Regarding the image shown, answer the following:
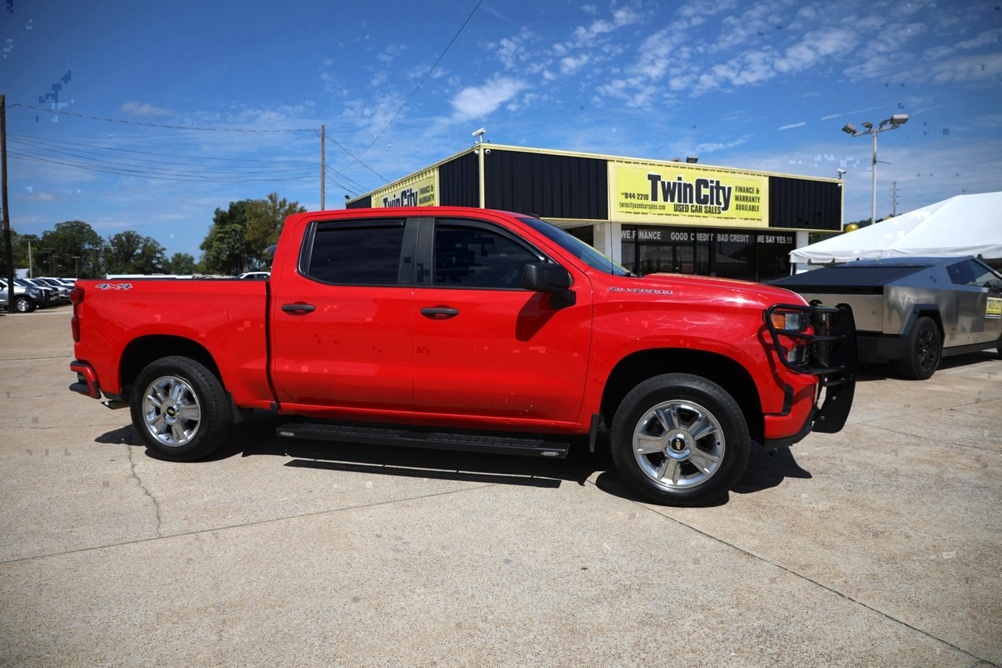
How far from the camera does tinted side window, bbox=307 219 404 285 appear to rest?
4.58 m

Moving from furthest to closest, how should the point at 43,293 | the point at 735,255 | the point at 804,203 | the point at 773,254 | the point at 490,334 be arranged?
the point at 43,293, the point at 773,254, the point at 804,203, the point at 735,255, the point at 490,334

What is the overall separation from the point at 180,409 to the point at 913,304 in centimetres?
813

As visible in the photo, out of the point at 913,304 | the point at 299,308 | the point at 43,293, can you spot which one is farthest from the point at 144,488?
the point at 43,293

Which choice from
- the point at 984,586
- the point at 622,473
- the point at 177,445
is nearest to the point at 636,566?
Answer: the point at 622,473

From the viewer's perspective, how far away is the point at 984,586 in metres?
2.98

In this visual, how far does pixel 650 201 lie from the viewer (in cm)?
2020

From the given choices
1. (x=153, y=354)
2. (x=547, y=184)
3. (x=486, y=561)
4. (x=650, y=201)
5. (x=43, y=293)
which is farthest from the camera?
(x=43, y=293)

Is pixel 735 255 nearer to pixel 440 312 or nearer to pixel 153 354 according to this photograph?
pixel 440 312

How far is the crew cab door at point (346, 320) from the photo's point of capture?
4.43 meters

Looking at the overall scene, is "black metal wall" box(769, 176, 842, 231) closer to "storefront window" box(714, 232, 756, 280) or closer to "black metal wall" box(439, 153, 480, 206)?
"storefront window" box(714, 232, 756, 280)

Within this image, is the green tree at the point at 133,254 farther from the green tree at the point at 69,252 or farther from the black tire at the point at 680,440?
the black tire at the point at 680,440

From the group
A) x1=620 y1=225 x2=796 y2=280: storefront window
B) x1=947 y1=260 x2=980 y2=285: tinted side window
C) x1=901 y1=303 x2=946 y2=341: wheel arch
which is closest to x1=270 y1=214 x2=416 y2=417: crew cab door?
x1=901 y1=303 x2=946 y2=341: wheel arch

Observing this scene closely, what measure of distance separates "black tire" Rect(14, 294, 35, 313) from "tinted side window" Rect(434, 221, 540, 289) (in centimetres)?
3364

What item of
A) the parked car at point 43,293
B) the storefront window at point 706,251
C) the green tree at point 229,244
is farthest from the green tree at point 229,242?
the storefront window at point 706,251
